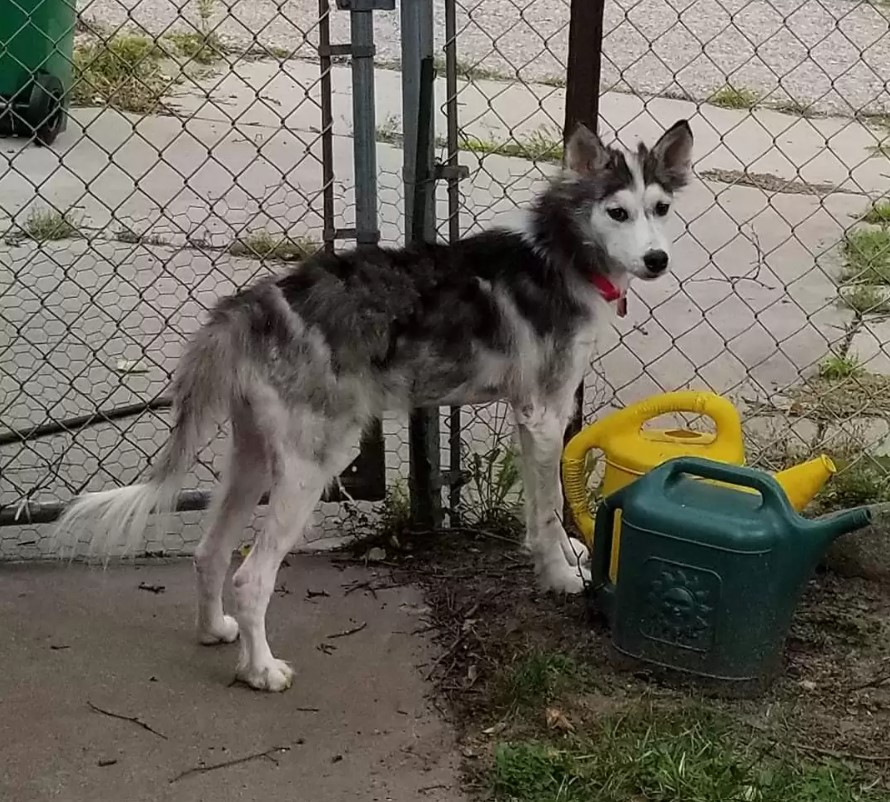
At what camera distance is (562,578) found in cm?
377

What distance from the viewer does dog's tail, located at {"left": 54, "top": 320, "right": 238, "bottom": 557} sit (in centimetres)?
323

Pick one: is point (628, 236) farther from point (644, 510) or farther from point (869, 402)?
point (869, 402)

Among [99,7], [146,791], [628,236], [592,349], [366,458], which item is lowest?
[146,791]

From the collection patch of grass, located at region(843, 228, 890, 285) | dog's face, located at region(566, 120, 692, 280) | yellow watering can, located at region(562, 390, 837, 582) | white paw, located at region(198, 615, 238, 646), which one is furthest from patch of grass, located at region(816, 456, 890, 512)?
white paw, located at region(198, 615, 238, 646)

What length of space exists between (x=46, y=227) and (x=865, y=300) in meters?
4.13

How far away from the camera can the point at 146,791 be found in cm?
293

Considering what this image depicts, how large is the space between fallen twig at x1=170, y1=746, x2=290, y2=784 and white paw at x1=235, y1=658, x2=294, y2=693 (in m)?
0.24

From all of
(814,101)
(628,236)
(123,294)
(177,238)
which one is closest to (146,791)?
(628,236)

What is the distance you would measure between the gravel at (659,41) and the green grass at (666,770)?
23.4 ft

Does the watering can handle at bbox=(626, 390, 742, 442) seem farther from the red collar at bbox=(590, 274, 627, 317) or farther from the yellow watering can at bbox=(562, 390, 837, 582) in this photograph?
the red collar at bbox=(590, 274, 627, 317)

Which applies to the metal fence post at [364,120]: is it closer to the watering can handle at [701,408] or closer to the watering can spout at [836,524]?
the watering can handle at [701,408]

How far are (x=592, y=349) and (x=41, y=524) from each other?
1.88 metres

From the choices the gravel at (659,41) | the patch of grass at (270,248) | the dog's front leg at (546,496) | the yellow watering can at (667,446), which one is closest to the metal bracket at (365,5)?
the dog's front leg at (546,496)

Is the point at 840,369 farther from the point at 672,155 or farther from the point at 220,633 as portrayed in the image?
the point at 220,633
